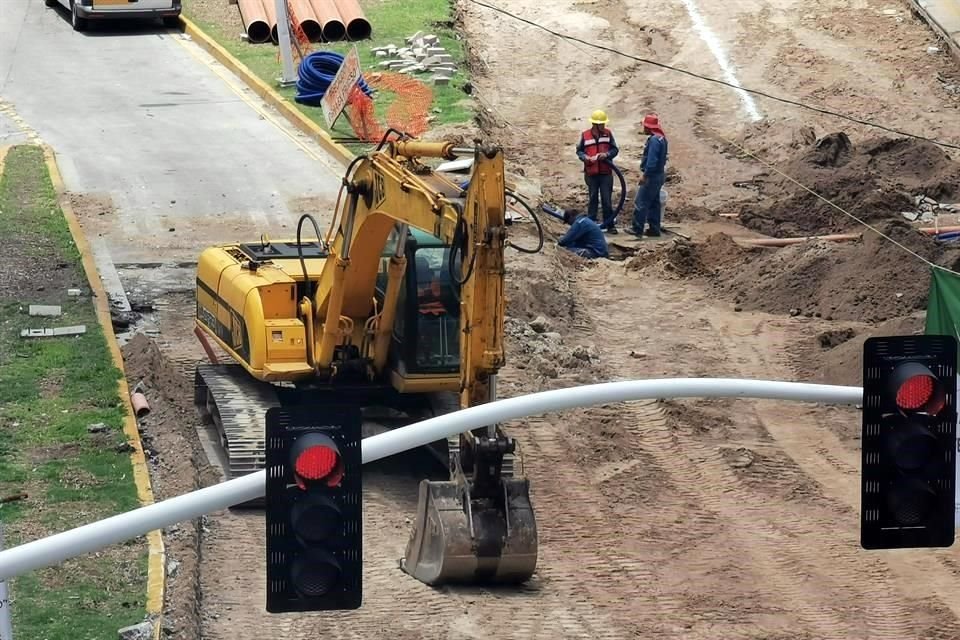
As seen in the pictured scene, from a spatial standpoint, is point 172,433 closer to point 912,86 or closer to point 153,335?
point 153,335

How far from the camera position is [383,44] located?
3509 cm

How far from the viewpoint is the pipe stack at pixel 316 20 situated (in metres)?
35.4

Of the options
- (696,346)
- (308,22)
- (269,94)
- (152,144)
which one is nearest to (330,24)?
(308,22)

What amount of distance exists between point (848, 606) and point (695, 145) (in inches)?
743

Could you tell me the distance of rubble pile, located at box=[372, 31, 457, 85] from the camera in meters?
33.4

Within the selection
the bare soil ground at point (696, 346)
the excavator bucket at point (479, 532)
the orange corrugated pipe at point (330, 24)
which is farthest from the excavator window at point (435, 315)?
the orange corrugated pipe at point (330, 24)

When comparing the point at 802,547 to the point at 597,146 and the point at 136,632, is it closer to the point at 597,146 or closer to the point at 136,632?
the point at 136,632

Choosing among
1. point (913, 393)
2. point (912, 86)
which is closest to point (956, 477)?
point (913, 393)

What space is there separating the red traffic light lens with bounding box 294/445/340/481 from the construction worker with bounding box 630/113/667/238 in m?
20.9

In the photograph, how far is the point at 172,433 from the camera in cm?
1798

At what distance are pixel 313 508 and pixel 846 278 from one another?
729 inches

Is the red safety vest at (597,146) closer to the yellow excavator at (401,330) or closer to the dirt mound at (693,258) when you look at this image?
the dirt mound at (693,258)

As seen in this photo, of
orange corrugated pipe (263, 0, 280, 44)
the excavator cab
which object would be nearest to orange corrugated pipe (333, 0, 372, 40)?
orange corrugated pipe (263, 0, 280, 44)

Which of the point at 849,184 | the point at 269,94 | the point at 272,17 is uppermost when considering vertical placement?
the point at 272,17
